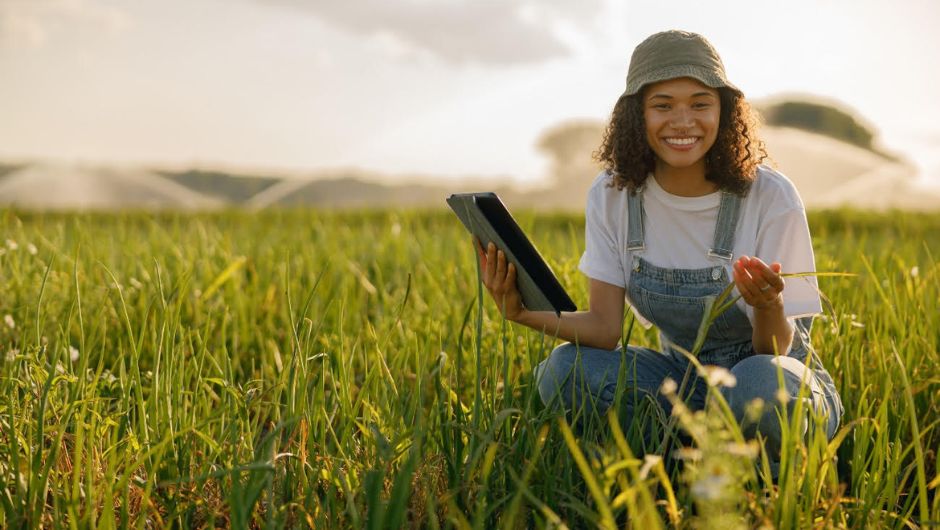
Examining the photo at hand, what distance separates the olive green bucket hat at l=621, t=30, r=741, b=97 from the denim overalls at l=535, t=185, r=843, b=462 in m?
0.31

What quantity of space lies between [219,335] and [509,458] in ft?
5.41

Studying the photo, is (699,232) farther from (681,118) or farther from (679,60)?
(679,60)

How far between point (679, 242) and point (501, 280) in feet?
1.77

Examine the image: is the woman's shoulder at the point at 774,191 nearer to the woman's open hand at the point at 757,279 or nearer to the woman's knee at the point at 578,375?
the woman's open hand at the point at 757,279

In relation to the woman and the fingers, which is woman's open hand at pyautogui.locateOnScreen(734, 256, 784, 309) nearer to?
the woman

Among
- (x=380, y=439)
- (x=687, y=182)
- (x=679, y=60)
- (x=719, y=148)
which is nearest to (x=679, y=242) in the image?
(x=687, y=182)

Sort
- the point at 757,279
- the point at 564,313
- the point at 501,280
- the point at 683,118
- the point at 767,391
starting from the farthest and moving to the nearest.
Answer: the point at 564,313, the point at 683,118, the point at 501,280, the point at 767,391, the point at 757,279

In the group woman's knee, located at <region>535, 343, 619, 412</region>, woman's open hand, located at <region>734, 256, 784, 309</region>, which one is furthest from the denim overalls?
woman's open hand, located at <region>734, 256, 784, 309</region>

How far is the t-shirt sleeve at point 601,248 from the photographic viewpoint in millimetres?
2344

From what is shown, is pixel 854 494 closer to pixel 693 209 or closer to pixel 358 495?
pixel 693 209

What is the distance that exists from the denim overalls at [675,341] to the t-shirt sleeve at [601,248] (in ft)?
0.15

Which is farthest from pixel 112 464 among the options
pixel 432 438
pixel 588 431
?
pixel 588 431

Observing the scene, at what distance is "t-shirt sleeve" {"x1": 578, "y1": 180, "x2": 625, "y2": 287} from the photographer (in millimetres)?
2344

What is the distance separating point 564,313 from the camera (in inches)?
89.4
